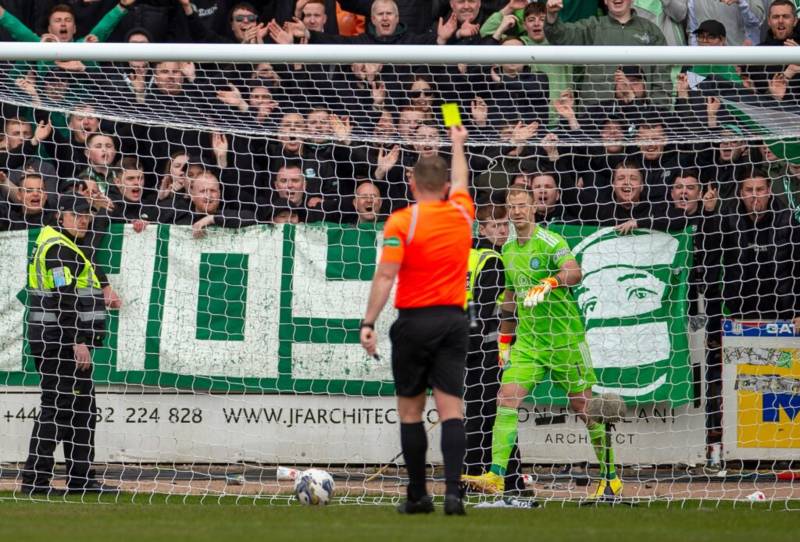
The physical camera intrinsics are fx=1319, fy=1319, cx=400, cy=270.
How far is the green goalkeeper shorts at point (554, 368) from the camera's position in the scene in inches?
396

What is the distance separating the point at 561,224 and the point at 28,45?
4810mm

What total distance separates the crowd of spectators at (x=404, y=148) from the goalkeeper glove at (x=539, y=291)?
1.50 metres

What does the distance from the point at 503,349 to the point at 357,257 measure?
69.3 inches

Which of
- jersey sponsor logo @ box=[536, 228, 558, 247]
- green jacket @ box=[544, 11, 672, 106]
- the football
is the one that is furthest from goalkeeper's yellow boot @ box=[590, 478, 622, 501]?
green jacket @ box=[544, 11, 672, 106]

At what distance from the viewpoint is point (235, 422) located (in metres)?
11.5

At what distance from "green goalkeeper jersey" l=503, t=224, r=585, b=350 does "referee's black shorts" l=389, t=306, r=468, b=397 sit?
89.7 inches

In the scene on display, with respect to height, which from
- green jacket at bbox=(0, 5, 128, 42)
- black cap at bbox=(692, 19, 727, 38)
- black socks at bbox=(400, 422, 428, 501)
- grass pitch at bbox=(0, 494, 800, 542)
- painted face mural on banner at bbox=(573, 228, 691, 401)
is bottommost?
grass pitch at bbox=(0, 494, 800, 542)

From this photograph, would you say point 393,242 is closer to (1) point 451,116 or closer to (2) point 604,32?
(1) point 451,116

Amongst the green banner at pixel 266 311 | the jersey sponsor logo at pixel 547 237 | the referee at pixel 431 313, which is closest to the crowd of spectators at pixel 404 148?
the green banner at pixel 266 311

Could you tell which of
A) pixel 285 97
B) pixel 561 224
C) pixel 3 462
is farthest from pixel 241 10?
pixel 3 462

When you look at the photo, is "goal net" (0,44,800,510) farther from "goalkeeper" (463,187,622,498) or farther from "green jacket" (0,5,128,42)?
"green jacket" (0,5,128,42)

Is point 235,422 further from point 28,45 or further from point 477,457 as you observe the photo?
point 28,45

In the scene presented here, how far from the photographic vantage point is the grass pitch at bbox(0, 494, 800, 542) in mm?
7008

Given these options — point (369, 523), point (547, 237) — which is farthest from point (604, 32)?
point (369, 523)
